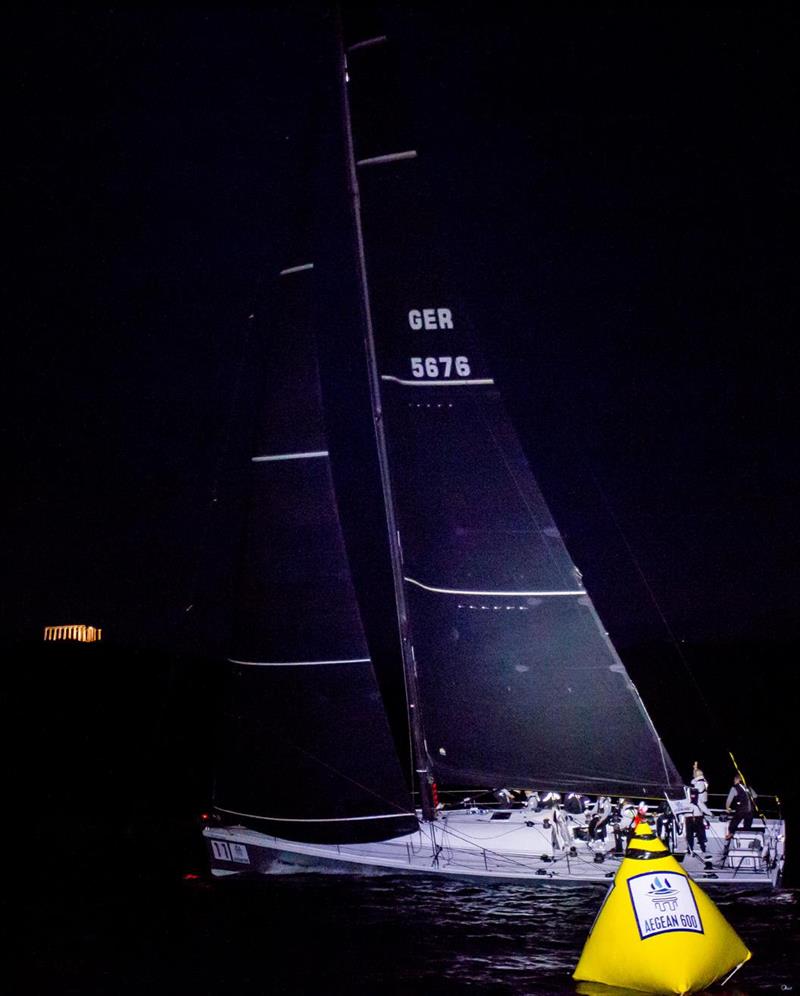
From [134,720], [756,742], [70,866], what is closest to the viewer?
[70,866]

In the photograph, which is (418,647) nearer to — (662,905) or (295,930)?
(295,930)

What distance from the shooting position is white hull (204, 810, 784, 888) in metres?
13.9

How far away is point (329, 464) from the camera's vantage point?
1588 cm

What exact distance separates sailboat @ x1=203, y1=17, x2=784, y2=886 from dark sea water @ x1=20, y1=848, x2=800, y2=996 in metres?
0.60

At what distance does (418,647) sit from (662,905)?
6.02 m

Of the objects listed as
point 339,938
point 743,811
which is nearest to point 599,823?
point 743,811

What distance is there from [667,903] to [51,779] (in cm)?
3425

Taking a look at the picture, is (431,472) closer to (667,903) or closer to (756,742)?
(667,903)

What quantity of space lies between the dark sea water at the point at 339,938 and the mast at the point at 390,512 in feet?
5.05

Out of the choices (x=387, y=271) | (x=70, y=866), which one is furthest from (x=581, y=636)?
(x=70, y=866)

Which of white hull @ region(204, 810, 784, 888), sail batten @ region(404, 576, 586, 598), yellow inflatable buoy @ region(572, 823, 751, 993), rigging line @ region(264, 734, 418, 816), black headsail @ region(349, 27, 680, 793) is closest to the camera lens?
yellow inflatable buoy @ region(572, 823, 751, 993)

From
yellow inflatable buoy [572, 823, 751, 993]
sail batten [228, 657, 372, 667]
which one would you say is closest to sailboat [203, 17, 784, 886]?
sail batten [228, 657, 372, 667]

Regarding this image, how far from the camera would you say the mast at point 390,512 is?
49.4 feet

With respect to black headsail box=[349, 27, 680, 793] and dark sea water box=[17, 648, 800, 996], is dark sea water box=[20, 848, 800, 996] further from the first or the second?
black headsail box=[349, 27, 680, 793]
